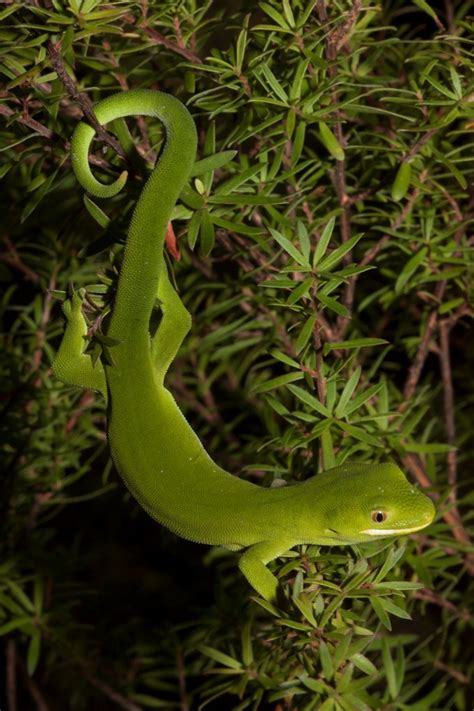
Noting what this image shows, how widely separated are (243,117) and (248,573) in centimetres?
85

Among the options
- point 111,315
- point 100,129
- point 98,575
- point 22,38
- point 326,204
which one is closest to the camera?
point 100,129

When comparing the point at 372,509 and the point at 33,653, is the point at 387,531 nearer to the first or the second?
the point at 372,509

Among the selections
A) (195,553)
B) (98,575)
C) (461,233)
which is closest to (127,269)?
(461,233)

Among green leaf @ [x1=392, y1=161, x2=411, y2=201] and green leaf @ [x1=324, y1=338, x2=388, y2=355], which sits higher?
green leaf @ [x1=392, y1=161, x2=411, y2=201]

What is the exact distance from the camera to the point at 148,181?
1.26 m

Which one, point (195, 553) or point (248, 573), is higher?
point (248, 573)

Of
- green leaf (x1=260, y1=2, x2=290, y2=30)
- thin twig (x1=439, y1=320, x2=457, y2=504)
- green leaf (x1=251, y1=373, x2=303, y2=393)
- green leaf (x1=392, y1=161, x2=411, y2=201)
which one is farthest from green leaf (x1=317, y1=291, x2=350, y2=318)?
thin twig (x1=439, y1=320, x2=457, y2=504)

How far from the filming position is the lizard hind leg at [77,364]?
58.7 inches

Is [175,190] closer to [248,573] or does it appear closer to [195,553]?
[248,573]

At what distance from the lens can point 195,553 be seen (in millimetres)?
2818

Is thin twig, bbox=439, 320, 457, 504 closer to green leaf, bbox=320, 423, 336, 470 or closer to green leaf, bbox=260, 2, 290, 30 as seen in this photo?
green leaf, bbox=320, 423, 336, 470

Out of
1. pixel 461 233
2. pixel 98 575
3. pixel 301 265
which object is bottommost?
pixel 98 575

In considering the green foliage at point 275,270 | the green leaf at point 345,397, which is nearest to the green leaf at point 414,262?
the green foliage at point 275,270

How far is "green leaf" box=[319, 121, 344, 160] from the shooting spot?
4.37 ft
